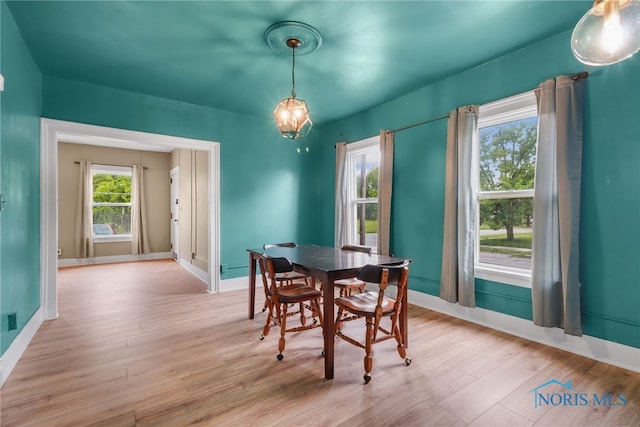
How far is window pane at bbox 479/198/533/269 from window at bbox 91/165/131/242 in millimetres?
7469

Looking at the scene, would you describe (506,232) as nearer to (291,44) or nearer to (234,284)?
(291,44)

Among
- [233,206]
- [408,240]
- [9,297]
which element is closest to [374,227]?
[408,240]

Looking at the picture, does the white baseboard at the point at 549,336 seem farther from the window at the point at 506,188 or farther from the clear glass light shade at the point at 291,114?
the clear glass light shade at the point at 291,114

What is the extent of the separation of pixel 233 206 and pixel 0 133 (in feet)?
8.81

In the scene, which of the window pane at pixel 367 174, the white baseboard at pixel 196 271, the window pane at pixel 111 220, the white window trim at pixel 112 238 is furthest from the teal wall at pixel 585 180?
the window pane at pixel 111 220

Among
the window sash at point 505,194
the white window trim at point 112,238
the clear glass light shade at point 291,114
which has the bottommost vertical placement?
the white window trim at point 112,238

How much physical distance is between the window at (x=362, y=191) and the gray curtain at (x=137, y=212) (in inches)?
208

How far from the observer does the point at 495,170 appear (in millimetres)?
3127

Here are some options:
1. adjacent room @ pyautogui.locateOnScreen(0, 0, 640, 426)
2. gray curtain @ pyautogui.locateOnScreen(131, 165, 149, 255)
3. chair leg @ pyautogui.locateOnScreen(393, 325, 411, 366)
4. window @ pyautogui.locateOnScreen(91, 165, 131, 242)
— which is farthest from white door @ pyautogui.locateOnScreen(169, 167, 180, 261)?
chair leg @ pyautogui.locateOnScreen(393, 325, 411, 366)

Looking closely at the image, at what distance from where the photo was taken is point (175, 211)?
7.10 meters

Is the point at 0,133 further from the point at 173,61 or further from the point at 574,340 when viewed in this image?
the point at 574,340

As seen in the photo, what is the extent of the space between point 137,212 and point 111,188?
79 cm

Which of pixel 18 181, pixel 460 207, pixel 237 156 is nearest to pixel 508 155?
pixel 460 207

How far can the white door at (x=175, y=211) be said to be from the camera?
689 cm
